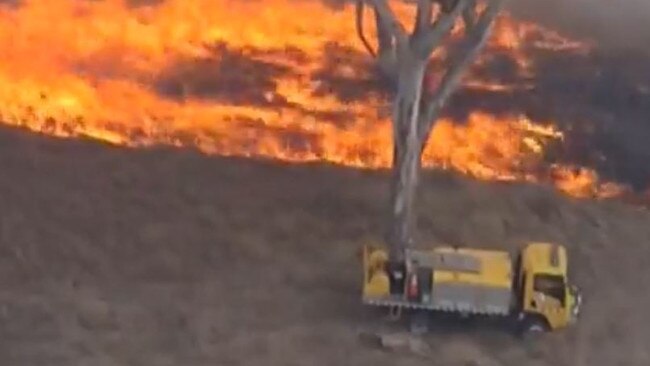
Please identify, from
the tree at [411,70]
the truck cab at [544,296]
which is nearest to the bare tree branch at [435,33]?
the tree at [411,70]

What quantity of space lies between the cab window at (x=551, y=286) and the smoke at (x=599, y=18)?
20.2ft

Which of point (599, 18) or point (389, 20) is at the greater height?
point (599, 18)

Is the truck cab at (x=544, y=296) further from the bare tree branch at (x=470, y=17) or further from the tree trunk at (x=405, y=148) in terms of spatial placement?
the bare tree branch at (x=470, y=17)

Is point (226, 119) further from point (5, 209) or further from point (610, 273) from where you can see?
point (610, 273)

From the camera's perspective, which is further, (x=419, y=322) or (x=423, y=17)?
(x=419, y=322)

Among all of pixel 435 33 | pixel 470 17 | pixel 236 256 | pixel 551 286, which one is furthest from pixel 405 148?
pixel 236 256

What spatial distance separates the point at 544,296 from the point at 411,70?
1541mm

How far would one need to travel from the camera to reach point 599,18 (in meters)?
15.4

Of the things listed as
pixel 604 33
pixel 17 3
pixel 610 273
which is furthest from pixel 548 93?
pixel 17 3

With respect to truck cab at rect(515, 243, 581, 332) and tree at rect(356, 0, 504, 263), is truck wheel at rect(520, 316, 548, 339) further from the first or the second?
tree at rect(356, 0, 504, 263)

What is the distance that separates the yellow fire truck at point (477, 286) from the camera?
29.6 ft

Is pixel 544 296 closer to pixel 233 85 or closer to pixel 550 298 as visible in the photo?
pixel 550 298

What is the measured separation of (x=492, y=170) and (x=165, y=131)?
263 cm

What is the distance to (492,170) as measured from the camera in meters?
12.3
